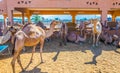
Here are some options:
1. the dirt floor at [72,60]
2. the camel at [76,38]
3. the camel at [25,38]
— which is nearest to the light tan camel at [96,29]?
the dirt floor at [72,60]

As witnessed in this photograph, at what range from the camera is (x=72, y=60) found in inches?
407

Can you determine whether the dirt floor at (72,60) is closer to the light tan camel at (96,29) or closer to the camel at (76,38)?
the light tan camel at (96,29)

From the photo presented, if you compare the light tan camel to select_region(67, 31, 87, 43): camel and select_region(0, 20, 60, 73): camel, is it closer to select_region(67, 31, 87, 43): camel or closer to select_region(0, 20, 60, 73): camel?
select_region(67, 31, 87, 43): camel

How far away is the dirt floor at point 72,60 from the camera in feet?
30.0

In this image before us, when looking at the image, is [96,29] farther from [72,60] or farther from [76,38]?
[72,60]

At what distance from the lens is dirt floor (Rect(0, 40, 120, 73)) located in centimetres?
915

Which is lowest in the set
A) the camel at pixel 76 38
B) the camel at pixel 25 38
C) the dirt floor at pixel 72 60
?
the dirt floor at pixel 72 60

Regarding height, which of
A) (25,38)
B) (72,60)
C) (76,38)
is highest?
(25,38)

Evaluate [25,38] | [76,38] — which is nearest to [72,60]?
[25,38]

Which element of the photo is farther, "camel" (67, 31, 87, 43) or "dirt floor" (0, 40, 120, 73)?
"camel" (67, 31, 87, 43)

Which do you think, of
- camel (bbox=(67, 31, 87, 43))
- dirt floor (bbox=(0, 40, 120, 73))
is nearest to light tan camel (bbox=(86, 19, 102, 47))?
dirt floor (bbox=(0, 40, 120, 73))

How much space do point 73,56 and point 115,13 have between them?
1404 centimetres

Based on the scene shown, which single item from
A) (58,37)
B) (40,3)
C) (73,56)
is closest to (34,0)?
(40,3)

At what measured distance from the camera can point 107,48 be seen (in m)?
12.7
